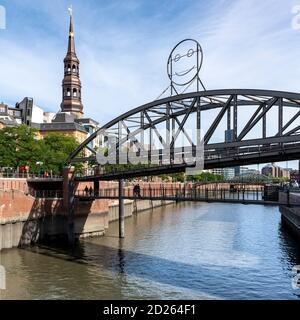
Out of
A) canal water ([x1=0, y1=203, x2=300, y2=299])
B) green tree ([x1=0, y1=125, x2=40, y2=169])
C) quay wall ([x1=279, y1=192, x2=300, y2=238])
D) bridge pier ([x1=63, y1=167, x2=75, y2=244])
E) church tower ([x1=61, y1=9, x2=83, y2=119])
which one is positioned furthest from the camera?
church tower ([x1=61, y1=9, x2=83, y2=119])

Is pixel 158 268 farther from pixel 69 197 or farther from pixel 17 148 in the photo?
pixel 17 148

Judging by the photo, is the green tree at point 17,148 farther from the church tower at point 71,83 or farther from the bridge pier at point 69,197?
the church tower at point 71,83

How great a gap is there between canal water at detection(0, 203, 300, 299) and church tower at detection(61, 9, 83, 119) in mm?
82665

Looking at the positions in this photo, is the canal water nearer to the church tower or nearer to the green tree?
the green tree

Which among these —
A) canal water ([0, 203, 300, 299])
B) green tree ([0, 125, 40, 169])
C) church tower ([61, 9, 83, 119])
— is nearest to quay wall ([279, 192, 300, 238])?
canal water ([0, 203, 300, 299])

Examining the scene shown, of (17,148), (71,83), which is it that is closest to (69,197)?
(17,148)

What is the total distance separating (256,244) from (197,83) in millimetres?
17038

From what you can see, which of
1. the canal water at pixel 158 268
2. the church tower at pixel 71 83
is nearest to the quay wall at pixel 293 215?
the canal water at pixel 158 268

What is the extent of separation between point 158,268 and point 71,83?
321ft

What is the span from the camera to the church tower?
401 feet

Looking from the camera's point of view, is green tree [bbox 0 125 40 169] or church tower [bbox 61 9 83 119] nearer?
green tree [bbox 0 125 40 169]

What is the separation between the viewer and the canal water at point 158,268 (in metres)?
25.8

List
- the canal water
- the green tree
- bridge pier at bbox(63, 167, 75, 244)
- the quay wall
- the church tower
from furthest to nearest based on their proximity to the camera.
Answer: the church tower → the green tree → the quay wall → bridge pier at bbox(63, 167, 75, 244) → the canal water
